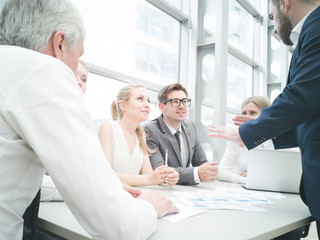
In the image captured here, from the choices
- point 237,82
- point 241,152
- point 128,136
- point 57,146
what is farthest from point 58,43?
point 237,82

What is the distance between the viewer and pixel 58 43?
2.69ft

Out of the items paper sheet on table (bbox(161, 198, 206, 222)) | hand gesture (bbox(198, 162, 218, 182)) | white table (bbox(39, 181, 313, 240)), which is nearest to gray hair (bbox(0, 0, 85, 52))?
white table (bbox(39, 181, 313, 240))

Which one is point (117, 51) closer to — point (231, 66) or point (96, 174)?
point (96, 174)

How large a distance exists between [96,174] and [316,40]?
3.57 ft

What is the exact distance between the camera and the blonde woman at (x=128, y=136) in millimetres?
1979

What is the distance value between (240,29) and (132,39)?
3.06m

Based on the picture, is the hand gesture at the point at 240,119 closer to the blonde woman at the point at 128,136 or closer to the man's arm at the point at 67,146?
the blonde woman at the point at 128,136

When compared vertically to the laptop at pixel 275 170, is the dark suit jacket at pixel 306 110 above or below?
above

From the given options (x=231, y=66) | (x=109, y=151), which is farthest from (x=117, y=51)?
(x=231, y=66)

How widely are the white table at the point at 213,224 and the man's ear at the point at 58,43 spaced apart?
55cm

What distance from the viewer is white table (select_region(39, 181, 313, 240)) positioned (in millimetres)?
782

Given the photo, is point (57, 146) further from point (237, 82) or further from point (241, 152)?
point (237, 82)

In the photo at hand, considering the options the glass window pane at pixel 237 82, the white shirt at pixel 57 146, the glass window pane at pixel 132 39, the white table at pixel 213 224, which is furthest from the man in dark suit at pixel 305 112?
the glass window pane at pixel 237 82

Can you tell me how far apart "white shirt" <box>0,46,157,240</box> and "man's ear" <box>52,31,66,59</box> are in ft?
0.54
